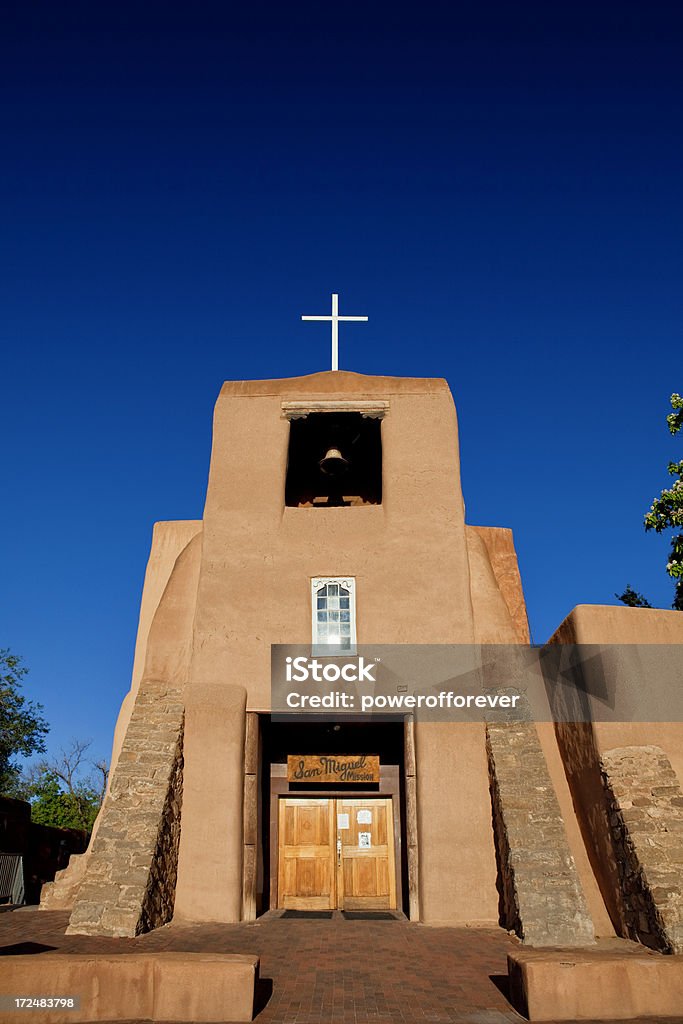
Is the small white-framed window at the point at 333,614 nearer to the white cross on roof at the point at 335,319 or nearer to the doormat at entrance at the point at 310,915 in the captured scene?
the doormat at entrance at the point at 310,915

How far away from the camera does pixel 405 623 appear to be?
12984 millimetres

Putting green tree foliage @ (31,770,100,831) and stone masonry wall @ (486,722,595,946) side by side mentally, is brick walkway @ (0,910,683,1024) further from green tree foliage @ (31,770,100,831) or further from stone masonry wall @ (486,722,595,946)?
green tree foliage @ (31,770,100,831)

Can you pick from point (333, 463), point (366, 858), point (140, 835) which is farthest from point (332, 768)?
point (333, 463)

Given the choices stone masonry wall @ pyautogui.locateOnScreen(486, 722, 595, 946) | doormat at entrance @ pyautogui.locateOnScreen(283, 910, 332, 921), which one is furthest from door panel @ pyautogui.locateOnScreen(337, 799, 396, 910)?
stone masonry wall @ pyautogui.locateOnScreen(486, 722, 595, 946)

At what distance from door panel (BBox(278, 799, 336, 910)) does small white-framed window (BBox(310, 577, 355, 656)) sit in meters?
3.32

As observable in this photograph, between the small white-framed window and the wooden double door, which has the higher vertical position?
the small white-framed window

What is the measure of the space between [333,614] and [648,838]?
5828 millimetres

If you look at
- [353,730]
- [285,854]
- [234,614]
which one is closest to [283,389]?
[234,614]

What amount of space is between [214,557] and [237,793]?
13.0 feet

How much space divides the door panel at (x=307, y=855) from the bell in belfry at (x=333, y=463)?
242 inches

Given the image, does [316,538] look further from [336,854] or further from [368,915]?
[368,915]

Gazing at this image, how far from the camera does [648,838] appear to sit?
9531mm

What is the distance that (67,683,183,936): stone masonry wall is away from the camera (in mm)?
9766

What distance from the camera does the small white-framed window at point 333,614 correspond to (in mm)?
13000
